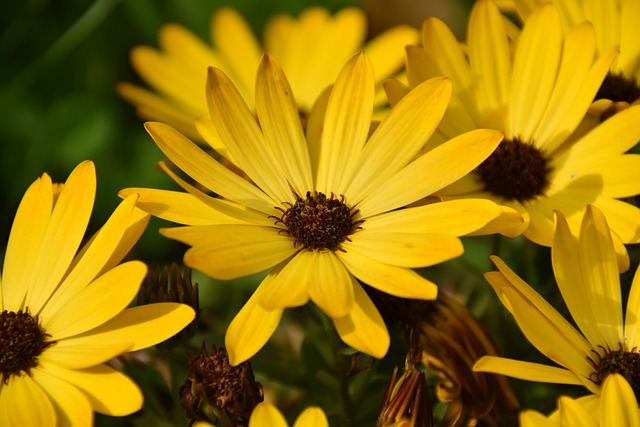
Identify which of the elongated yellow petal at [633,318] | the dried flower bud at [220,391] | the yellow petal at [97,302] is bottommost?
the dried flower bud at [220,391]

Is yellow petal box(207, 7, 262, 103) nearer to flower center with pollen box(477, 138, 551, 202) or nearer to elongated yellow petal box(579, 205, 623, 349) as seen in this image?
flower center with pollen box(477, 138, 551, 202)

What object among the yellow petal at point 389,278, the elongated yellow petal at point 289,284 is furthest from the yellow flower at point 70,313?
the yellow petal at point 389,278

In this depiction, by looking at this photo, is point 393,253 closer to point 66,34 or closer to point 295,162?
point 295,162

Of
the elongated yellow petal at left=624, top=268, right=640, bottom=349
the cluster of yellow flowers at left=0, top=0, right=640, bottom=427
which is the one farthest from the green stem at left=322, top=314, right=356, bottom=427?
the elongated yellow petal at left=624, top=268, right=640, bottom=349

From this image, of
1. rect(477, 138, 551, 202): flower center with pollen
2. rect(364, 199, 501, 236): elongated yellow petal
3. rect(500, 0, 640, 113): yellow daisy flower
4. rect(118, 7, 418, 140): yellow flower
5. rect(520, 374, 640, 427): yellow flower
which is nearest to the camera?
rect(520, 374, 640, 427): yellow flower

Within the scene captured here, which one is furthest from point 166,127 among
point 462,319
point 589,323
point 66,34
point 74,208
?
point 66,34

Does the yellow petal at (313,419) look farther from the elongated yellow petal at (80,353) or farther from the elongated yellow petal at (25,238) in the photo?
the elongated yellow petal at (25,238)

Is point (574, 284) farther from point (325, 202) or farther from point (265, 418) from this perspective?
point (265, 418)
